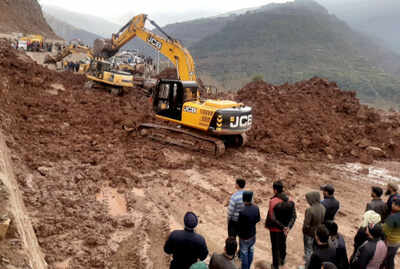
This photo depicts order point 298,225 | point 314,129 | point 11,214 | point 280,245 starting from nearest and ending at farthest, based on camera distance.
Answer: point 11,214 < point 280,245 < point 298,225 < point 314,129

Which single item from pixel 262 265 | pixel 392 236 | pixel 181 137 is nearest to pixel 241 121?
pixel 181 137

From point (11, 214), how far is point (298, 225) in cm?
500

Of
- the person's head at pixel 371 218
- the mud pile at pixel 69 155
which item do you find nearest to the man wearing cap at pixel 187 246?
the mud pile at pixel 69 155

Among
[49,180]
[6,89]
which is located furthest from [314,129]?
[6,89]

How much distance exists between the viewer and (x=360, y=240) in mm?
4156

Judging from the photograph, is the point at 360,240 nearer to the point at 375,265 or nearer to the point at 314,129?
the point at 375,265

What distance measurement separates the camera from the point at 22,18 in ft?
165

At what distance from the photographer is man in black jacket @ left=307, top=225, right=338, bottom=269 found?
3.40 meters

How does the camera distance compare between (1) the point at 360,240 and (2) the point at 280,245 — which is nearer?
(1) the point at 360,240

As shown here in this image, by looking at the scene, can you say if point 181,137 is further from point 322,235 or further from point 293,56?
point 293,56

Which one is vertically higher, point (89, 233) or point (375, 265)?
point (375, 265)

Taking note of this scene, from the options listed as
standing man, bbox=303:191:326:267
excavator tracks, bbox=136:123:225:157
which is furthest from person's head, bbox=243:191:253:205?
excavator tracks, bbox=136:123:225:157

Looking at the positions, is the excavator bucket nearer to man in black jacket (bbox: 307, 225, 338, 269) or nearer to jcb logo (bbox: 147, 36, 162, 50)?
jcb logo (bbox: 147, 36, 162, 50)

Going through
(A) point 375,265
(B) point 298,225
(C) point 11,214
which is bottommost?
(B) point 298,225
